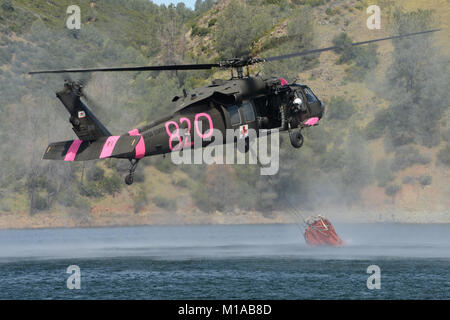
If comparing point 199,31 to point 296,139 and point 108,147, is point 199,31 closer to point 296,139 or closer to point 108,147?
point 296,139

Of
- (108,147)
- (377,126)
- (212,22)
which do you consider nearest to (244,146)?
(108,147)

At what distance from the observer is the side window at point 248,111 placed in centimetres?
3956

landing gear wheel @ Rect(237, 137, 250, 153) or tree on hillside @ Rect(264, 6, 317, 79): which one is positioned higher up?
tree on hillside @ Rect(264, 6, 317, 79)

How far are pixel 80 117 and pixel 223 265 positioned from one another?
97.1 ft

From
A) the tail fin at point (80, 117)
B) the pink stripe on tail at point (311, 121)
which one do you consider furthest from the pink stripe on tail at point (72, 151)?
the pink stripe on tail at point (311, 121)

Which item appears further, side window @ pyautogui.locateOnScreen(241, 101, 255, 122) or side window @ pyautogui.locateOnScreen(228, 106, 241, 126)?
side window @ pyautogui.locateOnScreen(241, 101, 255, 122)

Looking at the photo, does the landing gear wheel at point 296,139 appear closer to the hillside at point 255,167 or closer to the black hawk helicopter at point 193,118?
the black hawk helicopter at point 193,118

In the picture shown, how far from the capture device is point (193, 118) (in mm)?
37938

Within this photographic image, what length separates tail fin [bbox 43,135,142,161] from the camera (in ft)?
119

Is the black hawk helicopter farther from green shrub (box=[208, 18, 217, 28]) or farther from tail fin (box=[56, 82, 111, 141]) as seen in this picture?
green shrub (box=[208, 18, 217, 28])

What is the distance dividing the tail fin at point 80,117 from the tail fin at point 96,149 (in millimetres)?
425

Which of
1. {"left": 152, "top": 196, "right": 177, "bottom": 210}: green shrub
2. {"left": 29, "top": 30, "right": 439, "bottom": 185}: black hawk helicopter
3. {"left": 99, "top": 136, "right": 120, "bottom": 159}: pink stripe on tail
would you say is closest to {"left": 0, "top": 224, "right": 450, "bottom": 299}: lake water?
{"left": 152, "top": 196, "right": 177, "bottom": 210}: green shrub
